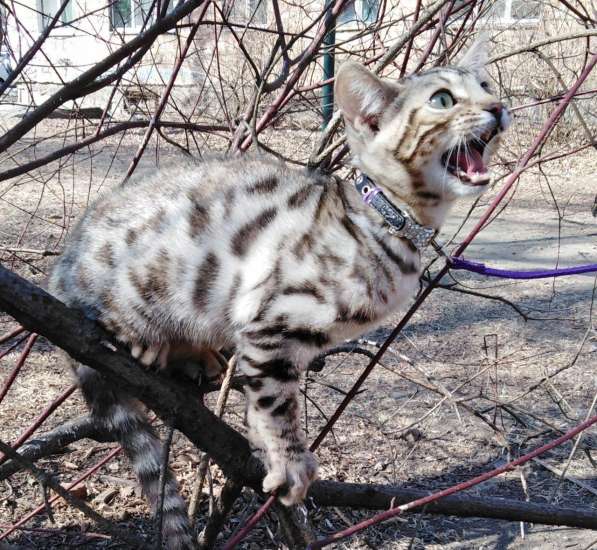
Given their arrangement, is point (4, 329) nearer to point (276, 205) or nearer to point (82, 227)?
point (82, 227)

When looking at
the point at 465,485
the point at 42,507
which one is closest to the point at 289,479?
the point at 465,485

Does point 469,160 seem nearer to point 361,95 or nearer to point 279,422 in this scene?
point 361,95

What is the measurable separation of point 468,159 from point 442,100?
17 cm

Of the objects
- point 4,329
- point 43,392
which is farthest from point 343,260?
point 4,329

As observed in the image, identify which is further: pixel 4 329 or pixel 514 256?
pixel 514 256

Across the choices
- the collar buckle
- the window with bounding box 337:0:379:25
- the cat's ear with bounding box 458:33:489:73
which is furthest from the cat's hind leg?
the window with bounding box 337:0:379:25

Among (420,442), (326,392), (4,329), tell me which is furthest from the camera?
(4,329)

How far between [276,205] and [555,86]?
6.72 m

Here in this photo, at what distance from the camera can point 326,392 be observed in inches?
167

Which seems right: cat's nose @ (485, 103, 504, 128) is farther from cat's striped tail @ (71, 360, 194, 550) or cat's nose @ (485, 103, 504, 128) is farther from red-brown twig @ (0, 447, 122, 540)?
red-brown twig @ (0, 447, 122, 540)

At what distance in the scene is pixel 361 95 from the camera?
200 centimetres

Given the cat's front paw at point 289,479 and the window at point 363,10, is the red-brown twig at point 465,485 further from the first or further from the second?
the window at point 363,10

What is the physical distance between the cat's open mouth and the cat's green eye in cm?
12

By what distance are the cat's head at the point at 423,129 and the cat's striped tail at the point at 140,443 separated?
0.90 metres
